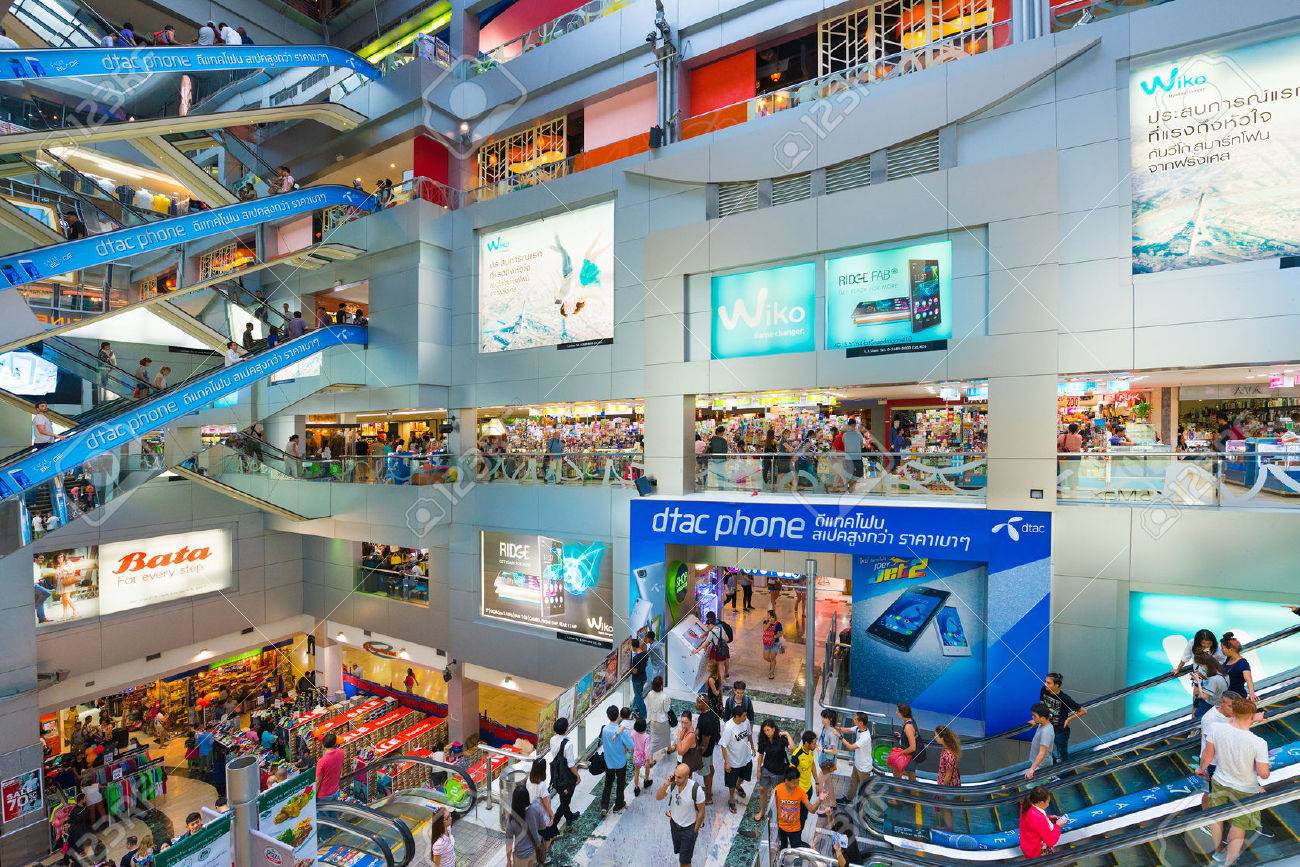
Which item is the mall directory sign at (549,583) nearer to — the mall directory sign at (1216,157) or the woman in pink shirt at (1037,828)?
the woman in pink shirt at (1037,828)

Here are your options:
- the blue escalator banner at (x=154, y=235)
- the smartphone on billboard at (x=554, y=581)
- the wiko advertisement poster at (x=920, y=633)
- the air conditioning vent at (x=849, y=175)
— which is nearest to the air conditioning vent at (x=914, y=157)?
the air conditioning vent at (x=849, y=175)

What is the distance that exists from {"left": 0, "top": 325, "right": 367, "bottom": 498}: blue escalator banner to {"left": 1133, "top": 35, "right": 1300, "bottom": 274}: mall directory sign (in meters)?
16.9

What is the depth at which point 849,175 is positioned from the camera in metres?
10.9

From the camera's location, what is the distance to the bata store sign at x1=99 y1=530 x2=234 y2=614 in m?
15.1

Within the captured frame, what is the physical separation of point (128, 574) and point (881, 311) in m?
19.2

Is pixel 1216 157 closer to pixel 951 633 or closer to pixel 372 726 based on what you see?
pixel 951 633

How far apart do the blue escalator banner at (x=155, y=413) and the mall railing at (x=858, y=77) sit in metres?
10.6

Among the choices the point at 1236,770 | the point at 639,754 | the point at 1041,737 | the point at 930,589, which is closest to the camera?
the point at 1236,770

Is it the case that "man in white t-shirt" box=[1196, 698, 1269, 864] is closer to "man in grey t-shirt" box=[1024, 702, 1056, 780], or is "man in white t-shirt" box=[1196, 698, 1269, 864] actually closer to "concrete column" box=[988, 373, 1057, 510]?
"man in grey t-shirt" box=[1024, 702, 1056, 780]

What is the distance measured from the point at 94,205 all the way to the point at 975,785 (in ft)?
56.0

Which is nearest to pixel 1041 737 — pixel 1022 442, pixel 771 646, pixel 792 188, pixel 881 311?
pixel 1022 442

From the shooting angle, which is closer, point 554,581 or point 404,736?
point 554,581

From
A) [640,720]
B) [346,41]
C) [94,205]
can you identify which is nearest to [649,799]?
[640,720]

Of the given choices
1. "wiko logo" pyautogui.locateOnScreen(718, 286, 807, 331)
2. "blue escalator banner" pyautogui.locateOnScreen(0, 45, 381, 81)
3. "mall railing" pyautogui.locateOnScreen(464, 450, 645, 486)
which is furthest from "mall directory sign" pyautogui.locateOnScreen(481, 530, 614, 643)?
"blue escalator banner" pyautogui.locateOnScreen(0, 45, 381, 81)
